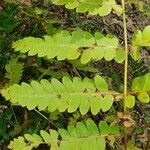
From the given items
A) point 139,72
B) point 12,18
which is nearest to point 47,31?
point 12,18

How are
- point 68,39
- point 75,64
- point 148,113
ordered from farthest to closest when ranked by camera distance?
point 148,113 < point 75,64 < point 68,39

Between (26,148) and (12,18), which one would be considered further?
Answer: (12,18)

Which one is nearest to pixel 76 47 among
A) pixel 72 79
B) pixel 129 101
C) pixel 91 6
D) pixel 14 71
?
pixel 91 6

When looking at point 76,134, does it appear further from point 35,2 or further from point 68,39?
point 35,2

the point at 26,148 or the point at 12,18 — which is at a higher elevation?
the point at 12,18

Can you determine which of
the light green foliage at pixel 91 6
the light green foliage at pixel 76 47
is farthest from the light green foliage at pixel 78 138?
the light green foliage at pixel 91 6

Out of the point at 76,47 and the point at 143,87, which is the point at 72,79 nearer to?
the point at 76,47

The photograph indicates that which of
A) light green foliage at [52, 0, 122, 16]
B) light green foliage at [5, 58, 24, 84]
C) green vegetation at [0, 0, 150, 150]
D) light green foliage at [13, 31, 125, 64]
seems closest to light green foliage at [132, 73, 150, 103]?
green vegetation at [0, 0, 150, 150]

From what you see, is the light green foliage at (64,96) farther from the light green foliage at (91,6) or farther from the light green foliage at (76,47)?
the light green foliage at (91,6)
